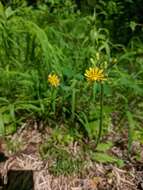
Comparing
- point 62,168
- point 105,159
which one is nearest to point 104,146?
point 105,159

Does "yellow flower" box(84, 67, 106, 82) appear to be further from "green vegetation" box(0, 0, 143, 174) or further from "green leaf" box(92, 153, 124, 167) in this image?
"green leaf" box(92, 153, 124, 167)

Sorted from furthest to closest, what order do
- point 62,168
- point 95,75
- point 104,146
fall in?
1. point 104,146
2. point 62,168
3. point 95,75

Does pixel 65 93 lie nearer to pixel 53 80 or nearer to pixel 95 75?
pixel 53 80

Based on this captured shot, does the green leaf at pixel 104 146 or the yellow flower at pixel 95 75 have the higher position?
the yellow flower at pixel 95 75

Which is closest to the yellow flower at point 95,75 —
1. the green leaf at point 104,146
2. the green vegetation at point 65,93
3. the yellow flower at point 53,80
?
the green vegetation at point 65,93

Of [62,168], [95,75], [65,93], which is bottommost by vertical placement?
[62,168]

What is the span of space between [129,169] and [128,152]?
0.39 ft

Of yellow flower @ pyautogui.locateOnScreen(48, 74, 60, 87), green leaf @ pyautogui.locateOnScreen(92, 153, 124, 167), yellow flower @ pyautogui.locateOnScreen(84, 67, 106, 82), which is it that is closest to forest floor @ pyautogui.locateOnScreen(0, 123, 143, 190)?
green leaf @ pyautogui.locateOnScreen(92, 153, 124, 167)

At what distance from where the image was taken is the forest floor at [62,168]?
281cm

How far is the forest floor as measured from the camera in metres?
2.81

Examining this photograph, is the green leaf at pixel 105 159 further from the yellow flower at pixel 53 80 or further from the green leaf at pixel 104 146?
the yellow flower at pixel 53 80

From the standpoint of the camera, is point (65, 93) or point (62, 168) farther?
point (65, 93)

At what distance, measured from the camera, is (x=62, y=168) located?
2.82 m

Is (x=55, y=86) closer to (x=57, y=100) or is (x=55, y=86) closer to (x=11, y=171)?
(x=57, y=100)
